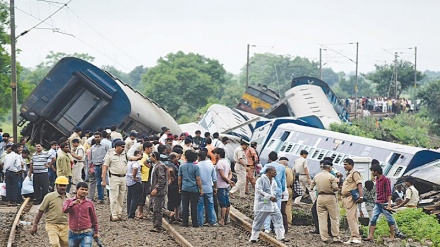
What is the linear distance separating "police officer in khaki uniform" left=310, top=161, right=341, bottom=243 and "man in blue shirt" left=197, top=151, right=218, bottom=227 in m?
2.45

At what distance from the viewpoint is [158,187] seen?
18.2 m

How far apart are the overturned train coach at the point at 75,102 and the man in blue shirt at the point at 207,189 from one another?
11351mm

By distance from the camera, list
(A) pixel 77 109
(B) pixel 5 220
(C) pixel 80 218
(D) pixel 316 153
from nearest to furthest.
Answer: (C) pixel 80 218 < (B) pixel 5 220 < (D) pixel 316 153 < (A) pixel 77 109

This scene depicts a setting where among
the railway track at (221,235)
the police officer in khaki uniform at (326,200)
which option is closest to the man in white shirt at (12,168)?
the railway track at (221,235)

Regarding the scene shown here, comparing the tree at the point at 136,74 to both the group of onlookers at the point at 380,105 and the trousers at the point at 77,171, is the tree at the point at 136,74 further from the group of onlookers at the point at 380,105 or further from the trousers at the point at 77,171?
the trousers at the point at 77,171

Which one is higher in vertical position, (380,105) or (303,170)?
(380,105)

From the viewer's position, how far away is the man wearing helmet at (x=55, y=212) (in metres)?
12.8

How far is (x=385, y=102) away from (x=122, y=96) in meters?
46.9

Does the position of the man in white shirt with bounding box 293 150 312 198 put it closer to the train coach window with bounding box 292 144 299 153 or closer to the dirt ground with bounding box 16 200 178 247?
the dirt ground with bounding box 16 200 178 247

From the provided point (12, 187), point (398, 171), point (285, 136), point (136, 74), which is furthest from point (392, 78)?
point (136, 74)

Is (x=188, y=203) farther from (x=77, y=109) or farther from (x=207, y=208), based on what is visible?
(x=77, y=109)

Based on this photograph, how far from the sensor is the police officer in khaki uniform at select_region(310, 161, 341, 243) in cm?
1705

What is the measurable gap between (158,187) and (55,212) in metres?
5.45

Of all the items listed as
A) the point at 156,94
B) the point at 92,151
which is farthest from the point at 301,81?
the point at 92,151
